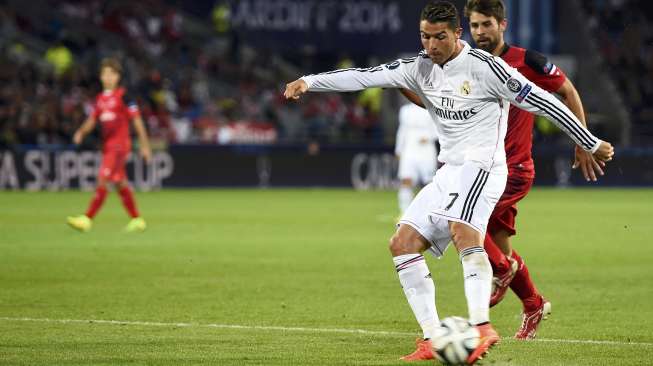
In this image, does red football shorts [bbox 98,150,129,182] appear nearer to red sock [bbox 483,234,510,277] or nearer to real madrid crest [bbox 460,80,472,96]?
red sock [bbox 483,234,510,277]

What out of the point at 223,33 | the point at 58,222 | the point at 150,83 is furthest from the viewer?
the point at 223,33

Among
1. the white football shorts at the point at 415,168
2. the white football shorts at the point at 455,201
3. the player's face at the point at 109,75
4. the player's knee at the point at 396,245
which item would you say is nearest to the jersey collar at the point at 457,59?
the white football shorts at the point at 455,201

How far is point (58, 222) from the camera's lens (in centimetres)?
1995

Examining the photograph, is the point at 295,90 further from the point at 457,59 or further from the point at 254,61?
the point at 254,61

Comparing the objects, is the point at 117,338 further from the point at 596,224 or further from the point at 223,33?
the point at 223,33

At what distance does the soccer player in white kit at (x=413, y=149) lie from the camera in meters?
21.1

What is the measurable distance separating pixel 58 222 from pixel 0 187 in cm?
995

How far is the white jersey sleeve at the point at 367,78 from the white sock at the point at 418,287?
3.44 ft

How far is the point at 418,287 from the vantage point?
24.8 feet

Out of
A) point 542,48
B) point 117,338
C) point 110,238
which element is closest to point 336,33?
point 542,48

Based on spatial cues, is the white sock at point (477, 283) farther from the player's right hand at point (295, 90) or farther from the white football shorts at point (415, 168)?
the white football shorts at point (415, 168)

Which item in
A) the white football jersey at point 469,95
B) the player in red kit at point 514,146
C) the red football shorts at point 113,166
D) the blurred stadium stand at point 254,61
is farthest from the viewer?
the blurred stadium stand at point 254,61

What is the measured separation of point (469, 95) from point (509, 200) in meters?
1.35

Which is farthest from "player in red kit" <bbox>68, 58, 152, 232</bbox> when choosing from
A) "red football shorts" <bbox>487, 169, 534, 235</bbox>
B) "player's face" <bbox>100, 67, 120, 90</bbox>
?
"red football shorts" <bbox>487, 169, 534, 235</bbox>
